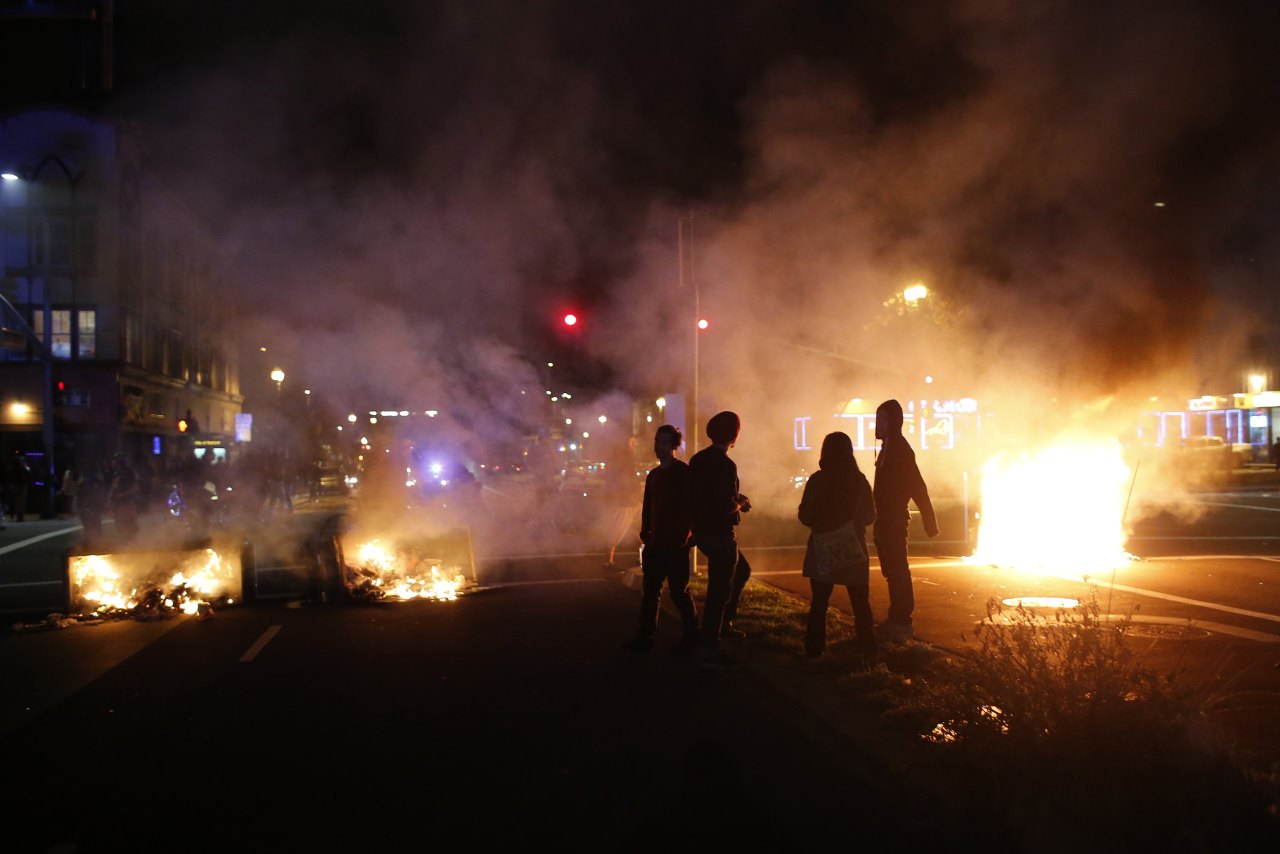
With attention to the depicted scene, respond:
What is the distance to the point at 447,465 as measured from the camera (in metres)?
18.3

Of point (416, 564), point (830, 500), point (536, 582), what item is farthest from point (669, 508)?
point (536, 582)

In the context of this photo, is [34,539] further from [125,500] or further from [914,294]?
[914,294]

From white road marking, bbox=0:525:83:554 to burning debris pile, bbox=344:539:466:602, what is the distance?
9.36 m

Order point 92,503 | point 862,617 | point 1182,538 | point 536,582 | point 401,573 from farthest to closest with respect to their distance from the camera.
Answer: point 92,503 < point 1182,538 < point 536,582 < point 401,573 < point 862,617

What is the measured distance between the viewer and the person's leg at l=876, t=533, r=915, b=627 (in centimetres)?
677

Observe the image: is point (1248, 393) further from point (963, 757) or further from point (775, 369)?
point (963, 757)

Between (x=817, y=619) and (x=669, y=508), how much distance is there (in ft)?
4.06

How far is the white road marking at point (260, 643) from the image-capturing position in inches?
287

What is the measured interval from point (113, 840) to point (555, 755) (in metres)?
1.87

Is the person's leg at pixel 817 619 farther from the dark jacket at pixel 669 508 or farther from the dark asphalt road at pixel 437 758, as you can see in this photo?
the dark jacket at pixel 669 508

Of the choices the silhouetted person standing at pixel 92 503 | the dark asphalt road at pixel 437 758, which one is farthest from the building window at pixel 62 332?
the dark asphalt road at pixel 437 758

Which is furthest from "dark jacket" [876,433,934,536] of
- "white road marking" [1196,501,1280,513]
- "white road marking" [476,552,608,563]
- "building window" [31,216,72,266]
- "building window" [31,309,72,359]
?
"building window" [31,216,72,266]

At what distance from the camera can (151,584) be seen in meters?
9.44

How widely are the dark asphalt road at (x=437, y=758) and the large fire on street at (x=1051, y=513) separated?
20.7 ft
